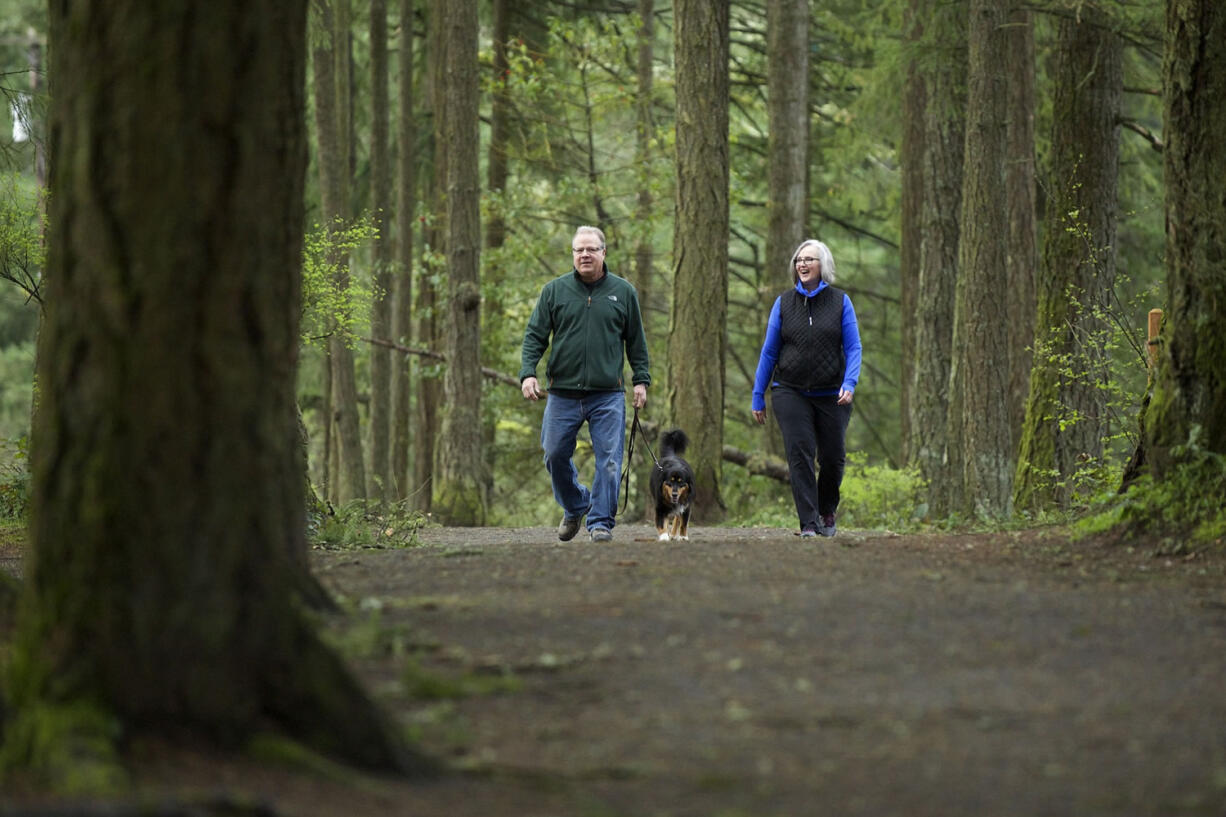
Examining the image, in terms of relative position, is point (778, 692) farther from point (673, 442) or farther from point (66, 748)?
point (673, 442)

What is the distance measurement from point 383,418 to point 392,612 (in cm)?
1821

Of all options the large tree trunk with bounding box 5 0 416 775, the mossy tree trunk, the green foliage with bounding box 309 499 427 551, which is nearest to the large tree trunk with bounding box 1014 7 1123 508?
the green foliage with bounding box 309 499 427 551

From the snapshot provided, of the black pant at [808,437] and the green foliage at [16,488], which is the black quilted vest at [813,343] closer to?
the black pant at [808,437]

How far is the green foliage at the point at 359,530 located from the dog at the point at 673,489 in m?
2.04

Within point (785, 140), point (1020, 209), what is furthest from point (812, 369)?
point (785, 140)

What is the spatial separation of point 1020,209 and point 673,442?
822cm

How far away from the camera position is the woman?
1120 centimetres

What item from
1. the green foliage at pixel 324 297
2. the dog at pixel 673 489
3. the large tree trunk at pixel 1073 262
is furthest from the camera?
the green foliage at pixel 324 297

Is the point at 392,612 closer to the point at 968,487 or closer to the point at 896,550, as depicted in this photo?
the point at 896,550

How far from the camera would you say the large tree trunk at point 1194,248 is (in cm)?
877

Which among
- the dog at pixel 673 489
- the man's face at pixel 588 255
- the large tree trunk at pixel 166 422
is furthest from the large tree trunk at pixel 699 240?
the large tree trunk at pixel 166 422

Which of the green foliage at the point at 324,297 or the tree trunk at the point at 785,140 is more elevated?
the tree trunk at the point at 785,140

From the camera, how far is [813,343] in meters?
11.2

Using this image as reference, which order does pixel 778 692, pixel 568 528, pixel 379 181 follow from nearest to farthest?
pixel 778 692 < pixel 568 528 < pixel 379 181
